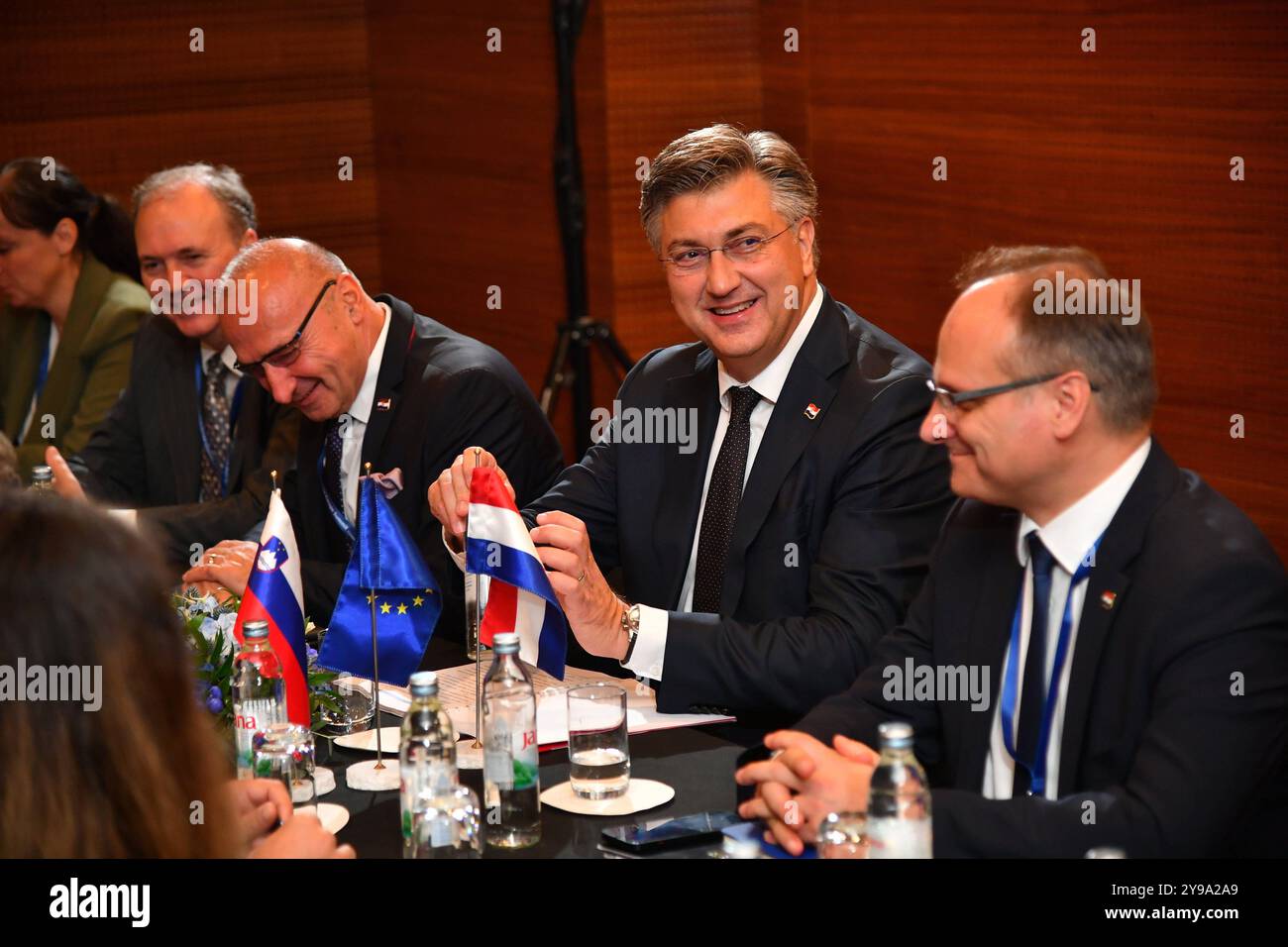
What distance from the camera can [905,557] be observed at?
2.96m

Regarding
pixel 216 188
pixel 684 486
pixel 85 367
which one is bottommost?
pixel 684 486

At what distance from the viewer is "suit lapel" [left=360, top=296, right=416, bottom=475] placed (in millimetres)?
3754

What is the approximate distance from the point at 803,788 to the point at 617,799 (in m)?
0.31

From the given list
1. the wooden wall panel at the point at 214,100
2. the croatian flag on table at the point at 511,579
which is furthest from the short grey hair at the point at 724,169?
the wooden wall panel at the point at 214,100

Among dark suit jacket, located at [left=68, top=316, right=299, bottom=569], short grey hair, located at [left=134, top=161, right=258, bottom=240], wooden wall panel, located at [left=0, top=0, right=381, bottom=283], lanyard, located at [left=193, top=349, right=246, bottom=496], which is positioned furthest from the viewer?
wooden wall panel, located at [left=0, top=0, right=381, bottom=283]

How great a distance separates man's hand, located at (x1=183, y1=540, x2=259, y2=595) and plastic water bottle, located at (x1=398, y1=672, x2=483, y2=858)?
115 centimetres

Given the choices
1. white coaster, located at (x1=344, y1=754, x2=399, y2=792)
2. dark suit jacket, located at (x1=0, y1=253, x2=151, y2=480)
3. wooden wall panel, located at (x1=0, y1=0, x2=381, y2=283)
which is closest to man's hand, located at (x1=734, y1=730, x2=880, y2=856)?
white coaster, located at (x1=344, y1=754, x2=399, y2=792)

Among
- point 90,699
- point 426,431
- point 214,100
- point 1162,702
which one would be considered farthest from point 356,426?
point 214,100

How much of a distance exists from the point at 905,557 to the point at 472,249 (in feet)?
12.9

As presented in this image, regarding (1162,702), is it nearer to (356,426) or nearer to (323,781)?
(323,781)


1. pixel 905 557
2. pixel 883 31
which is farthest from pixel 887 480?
pixel 883 31

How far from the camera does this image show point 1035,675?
2312 millimetres

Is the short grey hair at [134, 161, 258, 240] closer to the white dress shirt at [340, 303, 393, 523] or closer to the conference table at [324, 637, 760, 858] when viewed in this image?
the white dress shirt at [340, 303, 393, 523]
